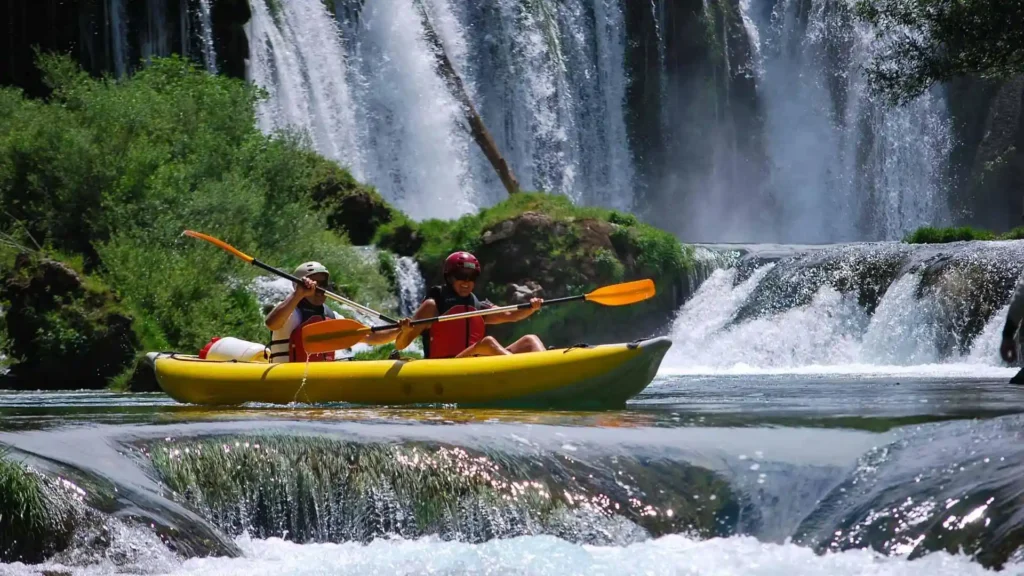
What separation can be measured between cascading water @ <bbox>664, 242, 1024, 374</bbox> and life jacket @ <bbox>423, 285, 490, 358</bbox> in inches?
301

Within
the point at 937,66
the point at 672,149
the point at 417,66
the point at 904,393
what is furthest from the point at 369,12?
the point at 904,393

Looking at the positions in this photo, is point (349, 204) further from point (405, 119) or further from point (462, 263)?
point (462, 263)

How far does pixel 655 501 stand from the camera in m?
5.62

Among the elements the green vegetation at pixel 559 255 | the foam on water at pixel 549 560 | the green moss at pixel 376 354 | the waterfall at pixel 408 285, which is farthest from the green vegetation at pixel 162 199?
the foam on water at pixel 549 560

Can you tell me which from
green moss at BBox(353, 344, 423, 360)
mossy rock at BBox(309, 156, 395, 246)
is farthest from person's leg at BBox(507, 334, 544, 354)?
mossy rock at BBox(309, 156, 395, 246)

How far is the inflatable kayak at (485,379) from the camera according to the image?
7.97 meters

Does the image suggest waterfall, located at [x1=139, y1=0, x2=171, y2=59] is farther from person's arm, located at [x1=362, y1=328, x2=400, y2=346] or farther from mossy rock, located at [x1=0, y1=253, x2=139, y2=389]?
person's arm, located at [x1=362, y1=328, x2=400, y2=346]

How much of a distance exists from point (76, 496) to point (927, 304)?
13083 mm

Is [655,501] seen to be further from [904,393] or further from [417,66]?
[417,66]

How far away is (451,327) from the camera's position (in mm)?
8766

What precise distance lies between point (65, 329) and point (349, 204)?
22.2ft

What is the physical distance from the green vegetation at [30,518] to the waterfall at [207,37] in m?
17.2

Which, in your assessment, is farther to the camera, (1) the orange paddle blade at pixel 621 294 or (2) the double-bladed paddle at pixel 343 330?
(1) the orange paddle blade at pixel 621 294

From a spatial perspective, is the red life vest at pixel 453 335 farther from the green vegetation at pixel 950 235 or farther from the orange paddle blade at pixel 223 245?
the green vegetation at pixel 950 235
